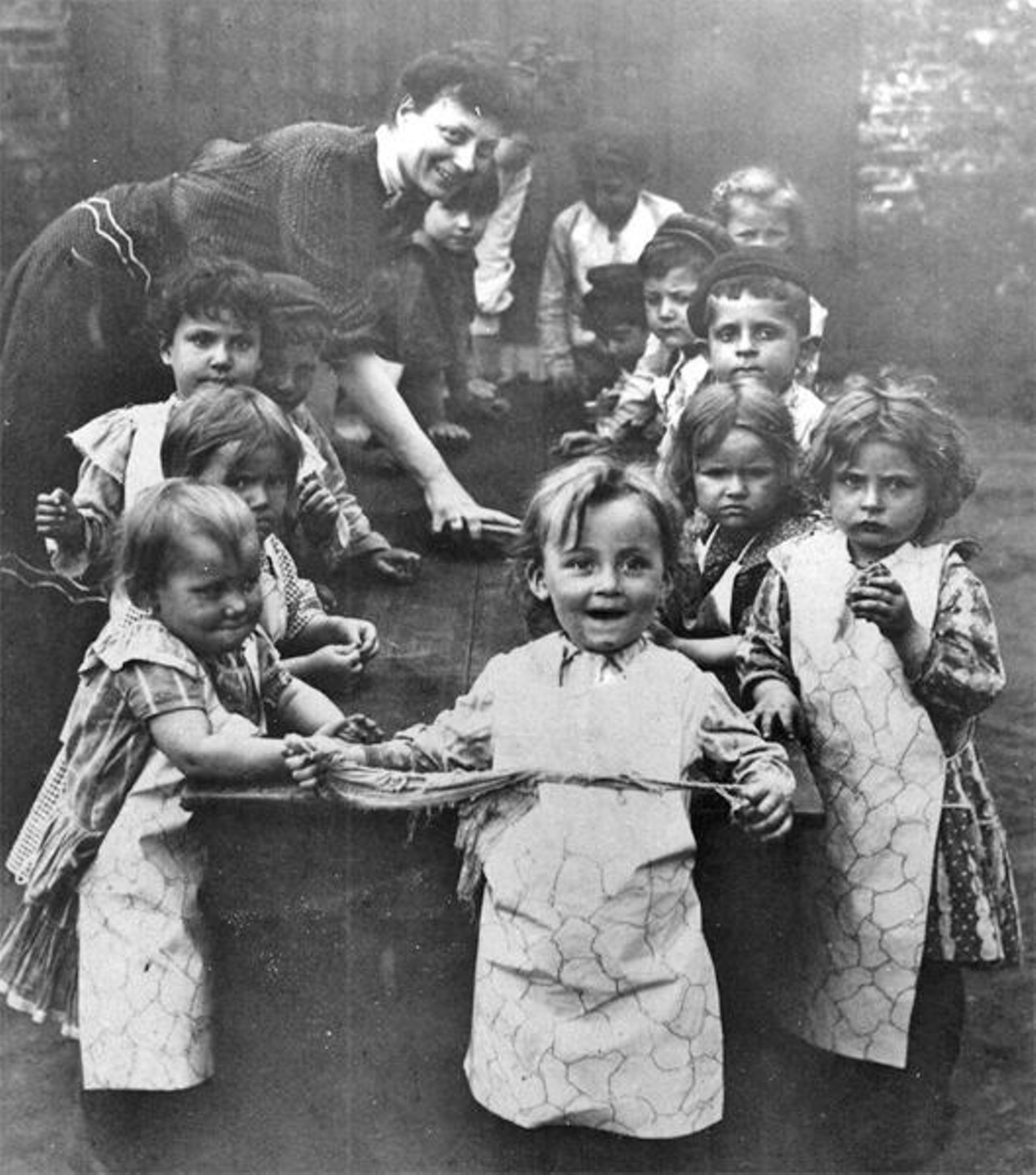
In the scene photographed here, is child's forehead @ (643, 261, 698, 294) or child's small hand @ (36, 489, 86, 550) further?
child's forehead @ (643, 261, 698, 294)

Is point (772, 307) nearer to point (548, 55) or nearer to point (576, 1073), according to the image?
point (548, 55)

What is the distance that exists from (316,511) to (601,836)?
2.69 feet

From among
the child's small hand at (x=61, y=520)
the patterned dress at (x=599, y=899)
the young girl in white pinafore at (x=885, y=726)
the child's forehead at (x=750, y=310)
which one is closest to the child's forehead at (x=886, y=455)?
the young girl in white pinafore at (x=885, y=726)

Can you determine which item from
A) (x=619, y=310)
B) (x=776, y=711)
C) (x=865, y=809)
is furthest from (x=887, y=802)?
(x=619, y=310)

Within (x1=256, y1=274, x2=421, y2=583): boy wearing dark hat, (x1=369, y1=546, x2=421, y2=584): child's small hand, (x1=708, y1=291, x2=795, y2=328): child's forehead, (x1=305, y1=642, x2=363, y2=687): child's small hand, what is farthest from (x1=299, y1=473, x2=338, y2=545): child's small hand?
(x1=708, y1=291, x2=795, y2=328): child's forehead

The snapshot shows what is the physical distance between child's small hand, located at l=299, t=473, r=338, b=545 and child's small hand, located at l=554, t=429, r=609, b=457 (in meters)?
0.43

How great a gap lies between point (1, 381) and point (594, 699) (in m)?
1.37

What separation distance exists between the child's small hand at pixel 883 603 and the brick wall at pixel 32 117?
1615 millimetres

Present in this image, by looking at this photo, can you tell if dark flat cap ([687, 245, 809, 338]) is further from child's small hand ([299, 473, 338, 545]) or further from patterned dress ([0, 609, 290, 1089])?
patterned dress ([0, 609, 290, 1089])

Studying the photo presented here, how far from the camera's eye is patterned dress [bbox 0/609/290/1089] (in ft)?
8.29

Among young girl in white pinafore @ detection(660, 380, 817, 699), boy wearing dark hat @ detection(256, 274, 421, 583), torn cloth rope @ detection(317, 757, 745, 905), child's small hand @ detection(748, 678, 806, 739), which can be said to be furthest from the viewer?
boy wearing dark hat @ detection(256, 274, 421, 583)

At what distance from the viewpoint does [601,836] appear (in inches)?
95.4

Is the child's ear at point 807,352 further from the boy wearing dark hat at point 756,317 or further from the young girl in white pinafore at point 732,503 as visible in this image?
the young girl in white pinafore at point 732,503

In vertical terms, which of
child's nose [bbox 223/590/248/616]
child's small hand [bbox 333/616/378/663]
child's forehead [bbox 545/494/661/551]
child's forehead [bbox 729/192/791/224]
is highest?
child's forehead [bbox 729/192/791/224]
